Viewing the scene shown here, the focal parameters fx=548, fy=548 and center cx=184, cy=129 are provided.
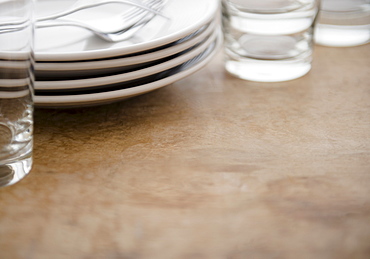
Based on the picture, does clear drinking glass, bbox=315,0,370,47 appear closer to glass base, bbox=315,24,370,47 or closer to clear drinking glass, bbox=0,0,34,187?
glass base, bbox=315,24,370,47

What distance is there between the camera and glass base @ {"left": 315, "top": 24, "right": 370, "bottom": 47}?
34.3 inches

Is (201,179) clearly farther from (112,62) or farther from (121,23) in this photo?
(121,23)

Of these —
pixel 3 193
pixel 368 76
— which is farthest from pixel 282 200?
pixel 368 76

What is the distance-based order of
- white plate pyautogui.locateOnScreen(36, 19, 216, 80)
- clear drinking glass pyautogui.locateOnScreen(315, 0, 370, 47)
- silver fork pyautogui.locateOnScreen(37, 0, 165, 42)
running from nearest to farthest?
white plate pyautogui.locateOnScreen(36, 19, 216, 80) → silver fork pyautogui.locateOnScreen(37, 0, 165, 42) → clear drinking glass pyautogui.locateOnScreen(315, 0, 370, 47)

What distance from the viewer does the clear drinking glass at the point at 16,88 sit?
1.52 ft

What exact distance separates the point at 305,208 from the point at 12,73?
28cm

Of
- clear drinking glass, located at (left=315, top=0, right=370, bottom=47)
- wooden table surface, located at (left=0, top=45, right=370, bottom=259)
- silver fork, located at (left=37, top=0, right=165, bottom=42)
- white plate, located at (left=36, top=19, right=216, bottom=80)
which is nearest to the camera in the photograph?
wooden table surface, located at (left=0, top=45, right=370, bottom=259)

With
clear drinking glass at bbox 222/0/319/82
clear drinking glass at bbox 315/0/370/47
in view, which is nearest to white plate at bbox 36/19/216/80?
clear drinking glass at bbox 222/0/319/82

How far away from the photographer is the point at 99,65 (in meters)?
0.56

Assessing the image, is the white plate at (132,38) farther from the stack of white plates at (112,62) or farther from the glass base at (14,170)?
the glass base at (14,170)

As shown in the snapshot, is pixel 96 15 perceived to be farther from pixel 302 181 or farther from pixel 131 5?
pixel 302 181

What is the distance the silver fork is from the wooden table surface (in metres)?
0.08

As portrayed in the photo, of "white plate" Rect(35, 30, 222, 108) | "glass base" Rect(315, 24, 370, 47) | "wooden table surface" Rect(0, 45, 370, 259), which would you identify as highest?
"white plate" Rect(35, 30, 222, 108)

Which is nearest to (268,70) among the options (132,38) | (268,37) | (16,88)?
(268,37)
